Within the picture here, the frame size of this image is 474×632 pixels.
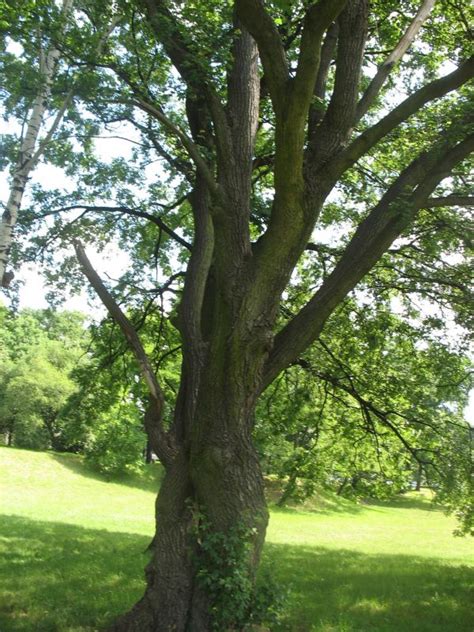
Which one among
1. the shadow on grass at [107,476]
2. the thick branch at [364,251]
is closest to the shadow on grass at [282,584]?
the thick branch at [364,251]

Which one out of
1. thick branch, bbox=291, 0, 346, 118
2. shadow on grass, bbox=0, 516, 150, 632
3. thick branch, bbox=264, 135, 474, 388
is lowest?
shadow on grass, bbox=0, 516, 150, 632

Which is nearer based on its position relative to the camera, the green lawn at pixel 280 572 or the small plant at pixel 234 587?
the small plant at pixel 234 587

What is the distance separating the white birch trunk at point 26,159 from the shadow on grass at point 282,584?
180 inches

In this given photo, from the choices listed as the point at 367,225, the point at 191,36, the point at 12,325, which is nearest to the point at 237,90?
the point at 191,36

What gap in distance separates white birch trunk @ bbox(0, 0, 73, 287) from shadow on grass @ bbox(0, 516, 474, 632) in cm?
457

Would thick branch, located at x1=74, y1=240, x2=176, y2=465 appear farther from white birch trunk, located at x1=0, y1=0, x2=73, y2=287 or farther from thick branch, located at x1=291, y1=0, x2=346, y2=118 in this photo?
thick branch, located at x1=291, y1=0, x2=346, y2=118

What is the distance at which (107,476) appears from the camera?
35.8 metres

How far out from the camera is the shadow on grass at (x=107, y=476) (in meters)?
A: 35.2

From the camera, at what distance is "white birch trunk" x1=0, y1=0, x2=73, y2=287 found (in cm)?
Result: 726

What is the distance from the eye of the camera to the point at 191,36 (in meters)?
6.68

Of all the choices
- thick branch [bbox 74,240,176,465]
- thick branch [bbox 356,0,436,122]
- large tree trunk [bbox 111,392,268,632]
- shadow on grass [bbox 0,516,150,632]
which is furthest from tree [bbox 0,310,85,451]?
thick branch [bbox 356,0,436,122]

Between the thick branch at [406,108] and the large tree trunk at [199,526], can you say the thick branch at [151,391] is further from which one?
the thick branch at [406,108]

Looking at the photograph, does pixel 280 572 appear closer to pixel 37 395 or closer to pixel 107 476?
pixel 107 476

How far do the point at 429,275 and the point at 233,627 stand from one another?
6.68m
